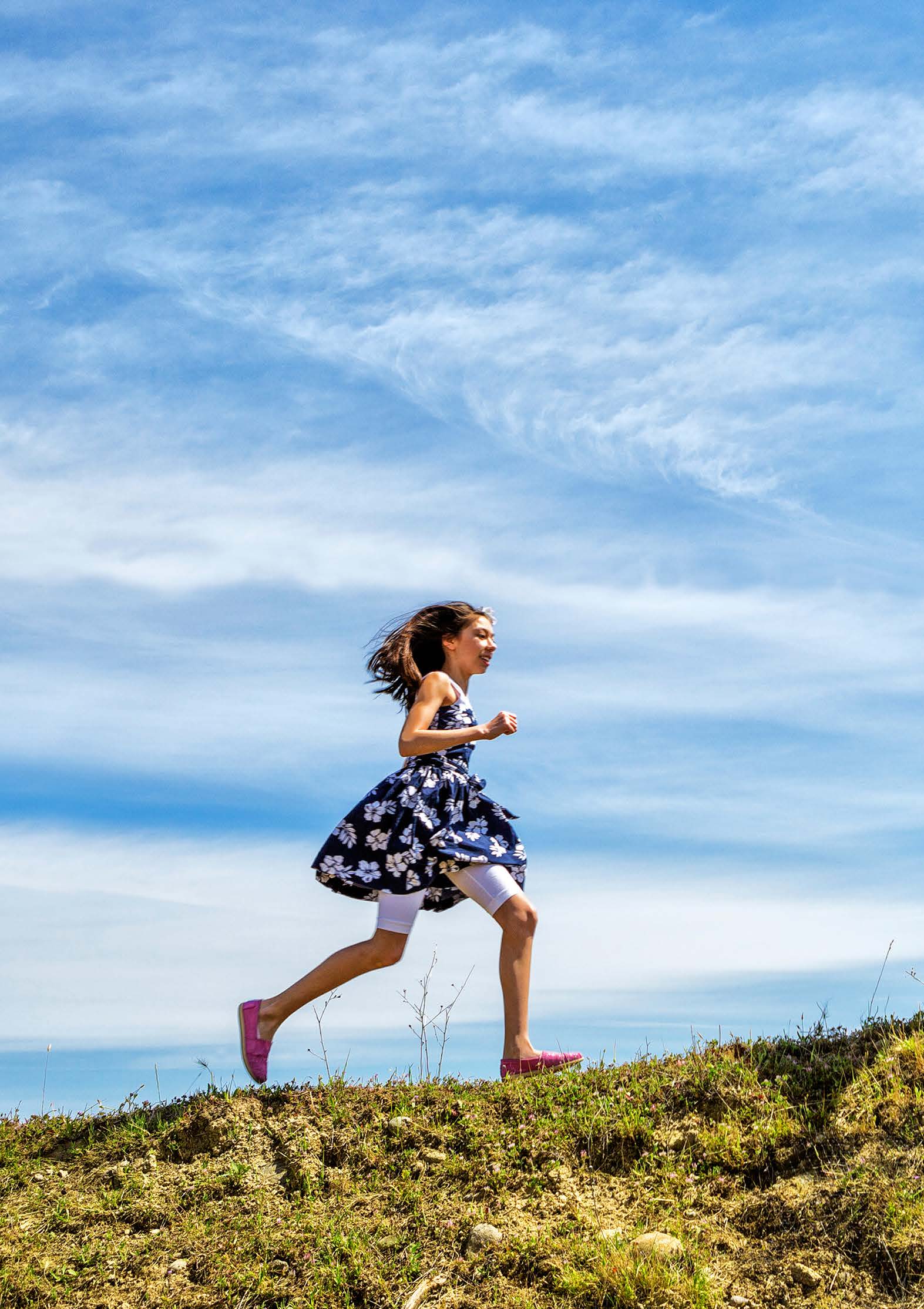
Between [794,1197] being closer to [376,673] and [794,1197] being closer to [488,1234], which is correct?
[488,1234]

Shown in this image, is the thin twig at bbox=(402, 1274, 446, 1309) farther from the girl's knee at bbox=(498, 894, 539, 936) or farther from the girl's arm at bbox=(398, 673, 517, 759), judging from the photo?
the girl's arm at bbox=(398, 673, 517, 759)

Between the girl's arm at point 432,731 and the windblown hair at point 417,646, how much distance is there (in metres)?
0.46

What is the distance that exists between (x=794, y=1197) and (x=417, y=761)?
3263 mm

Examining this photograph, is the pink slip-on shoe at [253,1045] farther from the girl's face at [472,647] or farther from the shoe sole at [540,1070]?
the girl's face at [472,647]

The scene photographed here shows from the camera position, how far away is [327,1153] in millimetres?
6219

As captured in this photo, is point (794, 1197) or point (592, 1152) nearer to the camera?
point (794, 1197)

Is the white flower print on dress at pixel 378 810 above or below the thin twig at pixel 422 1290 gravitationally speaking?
above

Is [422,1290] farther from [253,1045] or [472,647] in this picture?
[472,647]

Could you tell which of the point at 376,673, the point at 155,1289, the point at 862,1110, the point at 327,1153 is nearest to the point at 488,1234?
the point at 327,1153

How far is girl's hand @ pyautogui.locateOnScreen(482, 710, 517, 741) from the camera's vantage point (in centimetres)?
704

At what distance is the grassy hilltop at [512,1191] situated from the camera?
16.9 feet

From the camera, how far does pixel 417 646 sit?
793 cm

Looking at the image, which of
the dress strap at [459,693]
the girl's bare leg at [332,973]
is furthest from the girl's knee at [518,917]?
the dress strap at [459,693]

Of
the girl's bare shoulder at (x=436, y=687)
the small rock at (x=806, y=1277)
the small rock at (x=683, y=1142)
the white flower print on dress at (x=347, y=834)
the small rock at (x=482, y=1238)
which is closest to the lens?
the small rock at (x=806, y=1277)
